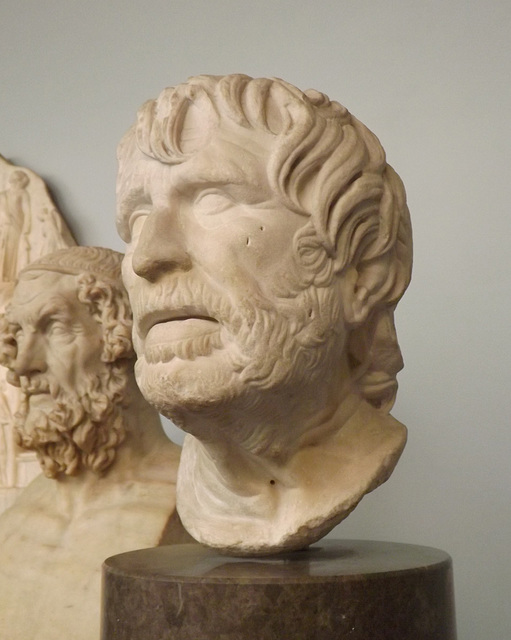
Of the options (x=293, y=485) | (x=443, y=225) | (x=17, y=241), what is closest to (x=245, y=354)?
(x=293, y=485)

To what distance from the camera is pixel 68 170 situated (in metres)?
4.16

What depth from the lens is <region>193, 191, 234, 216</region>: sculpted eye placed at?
7.07 feet

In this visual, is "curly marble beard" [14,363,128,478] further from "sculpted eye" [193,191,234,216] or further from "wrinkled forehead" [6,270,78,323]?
"sculpted eye" [193,191,234,216]

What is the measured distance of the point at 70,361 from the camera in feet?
10.0

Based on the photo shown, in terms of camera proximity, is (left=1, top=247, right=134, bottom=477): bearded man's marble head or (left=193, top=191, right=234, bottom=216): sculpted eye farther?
(left=1, top=247, right=134, bottom=477): bearded man's marble head

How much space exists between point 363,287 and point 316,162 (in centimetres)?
30

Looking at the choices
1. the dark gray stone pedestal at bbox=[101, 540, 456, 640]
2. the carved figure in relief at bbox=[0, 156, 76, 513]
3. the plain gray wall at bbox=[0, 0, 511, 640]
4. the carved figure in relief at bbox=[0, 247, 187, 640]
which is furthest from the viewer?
the carved figure in relief at bbox=[0, 156, 76, 513]

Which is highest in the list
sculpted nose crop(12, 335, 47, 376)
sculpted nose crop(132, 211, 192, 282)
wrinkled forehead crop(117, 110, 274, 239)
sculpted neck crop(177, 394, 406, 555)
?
wrinkled forehead crop(117, 110, 274, 239)

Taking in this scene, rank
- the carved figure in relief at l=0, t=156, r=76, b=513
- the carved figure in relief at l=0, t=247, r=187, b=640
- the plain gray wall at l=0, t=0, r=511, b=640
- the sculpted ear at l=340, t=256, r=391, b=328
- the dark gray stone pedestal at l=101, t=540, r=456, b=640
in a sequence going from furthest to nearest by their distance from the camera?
the carved figure in relief at l=0, t=156, r=76, b=513
the plain gray wall at l=0, t=0, r=511, b=640
the carved figure in relief at l=0, t=247, r=187, b=640
the sculpted ear at l=340, t=256, r=391, b=328
the dark gray stone pedestal at l=101, t=540, r=456, b=640

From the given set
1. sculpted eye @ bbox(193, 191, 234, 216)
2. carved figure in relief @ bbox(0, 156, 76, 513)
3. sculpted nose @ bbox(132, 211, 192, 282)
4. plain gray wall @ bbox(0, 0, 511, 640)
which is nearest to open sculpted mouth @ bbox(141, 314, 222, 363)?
sculpted nose @ bbox(132, 211, 192, 282)

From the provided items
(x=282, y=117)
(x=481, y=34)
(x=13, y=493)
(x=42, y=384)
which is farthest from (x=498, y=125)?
(x=13, y=493)

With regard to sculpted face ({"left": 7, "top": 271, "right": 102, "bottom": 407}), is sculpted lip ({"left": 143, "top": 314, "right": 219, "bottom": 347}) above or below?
above

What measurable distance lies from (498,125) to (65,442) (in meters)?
1.64

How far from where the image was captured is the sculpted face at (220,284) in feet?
6.81
